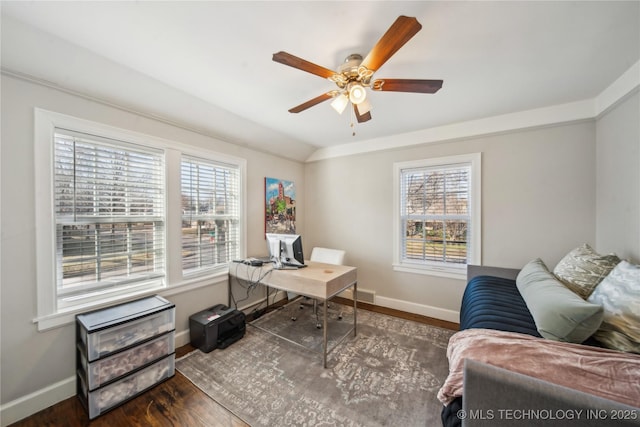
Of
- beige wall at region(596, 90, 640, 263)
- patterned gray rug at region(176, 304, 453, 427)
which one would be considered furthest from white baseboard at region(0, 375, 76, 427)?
beige wall at region(596, 90, 640, 263)

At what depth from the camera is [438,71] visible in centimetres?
178

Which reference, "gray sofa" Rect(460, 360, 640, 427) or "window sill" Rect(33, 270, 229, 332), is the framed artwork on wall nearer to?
"window sill" Rect(33, 270, 229, 332)

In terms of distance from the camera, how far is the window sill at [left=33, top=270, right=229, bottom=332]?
1.61 metres

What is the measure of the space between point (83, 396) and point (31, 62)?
235cm

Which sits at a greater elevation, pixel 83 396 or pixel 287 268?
pixel 287 268

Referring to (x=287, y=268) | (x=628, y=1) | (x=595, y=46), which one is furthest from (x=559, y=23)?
(x=287, y=268)

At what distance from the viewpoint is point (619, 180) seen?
1.94 metres

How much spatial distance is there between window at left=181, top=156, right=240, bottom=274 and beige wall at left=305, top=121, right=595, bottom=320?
1.68 meters

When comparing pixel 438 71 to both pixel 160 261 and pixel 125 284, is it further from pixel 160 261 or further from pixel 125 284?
pixel 125 284

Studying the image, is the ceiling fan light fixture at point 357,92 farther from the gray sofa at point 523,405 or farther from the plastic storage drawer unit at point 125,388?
the plastic storage drawer unit at point 125,388

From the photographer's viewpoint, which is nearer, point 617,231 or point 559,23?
point 559,23

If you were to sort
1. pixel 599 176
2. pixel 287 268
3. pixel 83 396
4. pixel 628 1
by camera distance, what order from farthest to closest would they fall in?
pixel 287 268
pixel 599 176
pixel 83 396
pixel 628 1

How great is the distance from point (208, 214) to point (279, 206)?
113 centimetres

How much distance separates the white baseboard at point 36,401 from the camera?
1445mm
